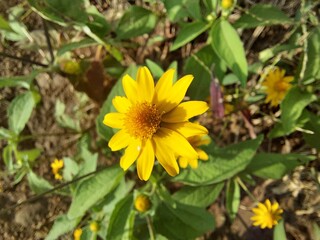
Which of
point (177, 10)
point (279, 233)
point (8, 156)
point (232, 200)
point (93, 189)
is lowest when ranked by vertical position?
point (279, 233)

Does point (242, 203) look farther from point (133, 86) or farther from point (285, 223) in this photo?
point (133, 86)

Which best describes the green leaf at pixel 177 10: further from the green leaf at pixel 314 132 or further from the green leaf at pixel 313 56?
the green leaf at pixel 314 132

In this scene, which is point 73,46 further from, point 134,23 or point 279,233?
point 279,233

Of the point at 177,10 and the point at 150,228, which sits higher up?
the point at 177,10

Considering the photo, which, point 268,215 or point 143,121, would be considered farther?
point 268,215

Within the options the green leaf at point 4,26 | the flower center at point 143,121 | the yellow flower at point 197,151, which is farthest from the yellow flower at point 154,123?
the green leaf at point 4,26

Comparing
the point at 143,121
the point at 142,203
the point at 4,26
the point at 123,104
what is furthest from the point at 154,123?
the point at 4,26

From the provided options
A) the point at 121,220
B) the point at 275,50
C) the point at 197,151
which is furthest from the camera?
the point at 275,50
